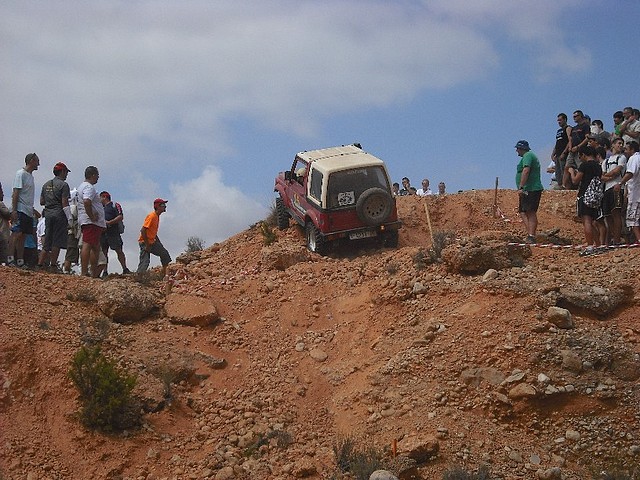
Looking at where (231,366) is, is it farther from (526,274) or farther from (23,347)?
(526,274)

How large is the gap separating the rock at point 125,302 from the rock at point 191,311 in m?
0.27

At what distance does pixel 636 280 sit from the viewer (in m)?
11.7

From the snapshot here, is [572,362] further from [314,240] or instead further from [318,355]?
[314,240]

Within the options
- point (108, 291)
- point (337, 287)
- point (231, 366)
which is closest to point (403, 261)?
point (337, 287)

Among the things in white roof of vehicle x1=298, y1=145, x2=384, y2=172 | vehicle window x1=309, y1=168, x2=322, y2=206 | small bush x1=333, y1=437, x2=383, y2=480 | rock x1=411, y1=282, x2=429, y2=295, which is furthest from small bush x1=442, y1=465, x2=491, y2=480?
white roof of vehicle x1=298, y1=145, x2=384, y2=172

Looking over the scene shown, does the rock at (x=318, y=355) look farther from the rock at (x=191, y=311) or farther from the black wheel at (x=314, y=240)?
the black wheel at (x=314, y=240)

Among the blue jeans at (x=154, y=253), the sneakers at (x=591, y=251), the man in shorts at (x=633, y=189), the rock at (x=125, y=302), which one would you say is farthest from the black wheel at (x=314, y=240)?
the man in shorts at (x=633, y=189)

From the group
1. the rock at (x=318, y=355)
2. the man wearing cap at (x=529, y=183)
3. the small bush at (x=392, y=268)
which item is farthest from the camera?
the man wearing cap at (x=529, y=183)

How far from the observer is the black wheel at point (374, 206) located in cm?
1586

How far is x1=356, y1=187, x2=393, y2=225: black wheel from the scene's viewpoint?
624 inches

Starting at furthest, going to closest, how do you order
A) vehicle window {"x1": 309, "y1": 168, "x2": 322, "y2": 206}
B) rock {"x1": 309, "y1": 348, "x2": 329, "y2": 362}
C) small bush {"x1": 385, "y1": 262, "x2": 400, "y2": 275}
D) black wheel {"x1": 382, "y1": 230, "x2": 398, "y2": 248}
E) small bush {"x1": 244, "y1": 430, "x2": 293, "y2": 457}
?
black wheel {"x1": 382, "y1": 230, "x2": 398, "y2": 248} → vehicle window {"x1": 309, "y1": 168, "x2": 322, "y2": 206} → small bush {"x1": 385, "y1": 262, "x2": 400, "y2": 275} → rock {"x1": 309, "y1": 348, "x2": 329, "y2": 362} → small bush {"x1": 244, "y1": 430, "x2": 293, "y2": 457}

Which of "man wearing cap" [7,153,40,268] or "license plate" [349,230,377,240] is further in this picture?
"license plate" [349,230,377,240]

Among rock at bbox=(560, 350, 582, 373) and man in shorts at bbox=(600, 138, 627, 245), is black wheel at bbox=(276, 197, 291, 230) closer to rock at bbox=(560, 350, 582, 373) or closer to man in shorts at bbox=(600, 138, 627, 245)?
man in shorts at bbox=(600, 138, 627, 245)

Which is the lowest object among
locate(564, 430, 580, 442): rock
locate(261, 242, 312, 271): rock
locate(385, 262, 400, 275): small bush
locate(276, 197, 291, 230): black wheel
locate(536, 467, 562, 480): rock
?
locate(536, 467, 562, 480): rock
